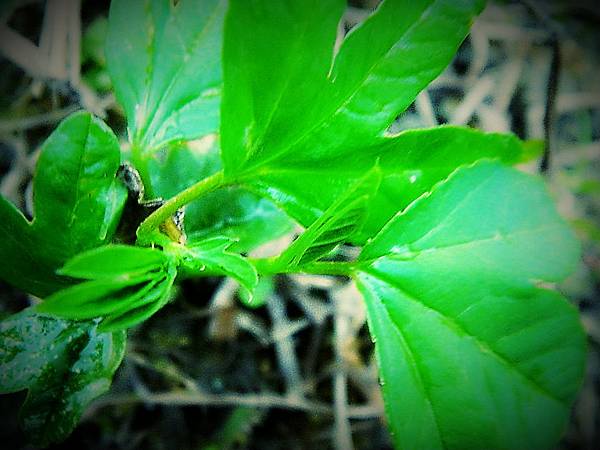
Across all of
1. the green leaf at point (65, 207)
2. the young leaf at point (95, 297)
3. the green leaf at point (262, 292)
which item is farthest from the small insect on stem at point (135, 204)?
the green leaf at point (262, 292)

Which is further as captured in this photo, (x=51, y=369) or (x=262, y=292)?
(x=262, y=292)

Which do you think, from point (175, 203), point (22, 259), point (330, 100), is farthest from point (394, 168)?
point (22, 259)

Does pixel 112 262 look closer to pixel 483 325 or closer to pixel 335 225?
pixel 335 225

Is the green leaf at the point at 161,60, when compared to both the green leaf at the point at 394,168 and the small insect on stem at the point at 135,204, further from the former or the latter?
the green leaf at the point at 394,168

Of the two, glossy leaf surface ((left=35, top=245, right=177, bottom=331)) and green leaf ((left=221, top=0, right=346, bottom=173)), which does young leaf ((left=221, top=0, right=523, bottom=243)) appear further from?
glossy leaf surface ((left=35, top=245, right=177, bottom=331))

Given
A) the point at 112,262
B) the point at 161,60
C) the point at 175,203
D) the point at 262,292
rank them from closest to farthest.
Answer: the point at 112,262, the point at 175,203, the point at 161,60, the point at 262,292

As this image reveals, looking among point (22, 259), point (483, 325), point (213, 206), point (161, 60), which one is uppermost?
point (161, 60)

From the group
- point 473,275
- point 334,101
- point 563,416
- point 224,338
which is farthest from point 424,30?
point 224,338
